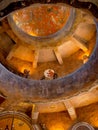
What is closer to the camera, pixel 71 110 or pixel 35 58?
pixel 71 110

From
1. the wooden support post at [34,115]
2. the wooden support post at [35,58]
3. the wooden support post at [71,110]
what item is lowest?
the wooden support post at [34,115]

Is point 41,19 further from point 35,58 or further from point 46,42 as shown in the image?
point 35,58

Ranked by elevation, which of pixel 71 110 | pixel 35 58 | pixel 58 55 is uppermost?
pixel 58 55

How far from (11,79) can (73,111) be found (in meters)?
3.27

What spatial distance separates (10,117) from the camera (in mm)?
12234

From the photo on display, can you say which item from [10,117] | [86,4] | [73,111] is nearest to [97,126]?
[73,111]

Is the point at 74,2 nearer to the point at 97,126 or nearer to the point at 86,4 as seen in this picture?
the point at 86,4

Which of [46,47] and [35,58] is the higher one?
[46,47]

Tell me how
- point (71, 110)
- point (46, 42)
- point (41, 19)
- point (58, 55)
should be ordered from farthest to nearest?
point (41, 19), point (58, 55), point (46, 42), point (71, 110)

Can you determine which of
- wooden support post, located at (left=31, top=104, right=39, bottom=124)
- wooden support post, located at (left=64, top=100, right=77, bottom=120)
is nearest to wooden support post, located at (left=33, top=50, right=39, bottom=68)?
wooden support post, located at (left=31, top=104, right=39, bottom=124)

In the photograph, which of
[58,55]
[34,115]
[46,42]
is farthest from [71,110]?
[46,42]

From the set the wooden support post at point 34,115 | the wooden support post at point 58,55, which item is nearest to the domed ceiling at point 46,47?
the wooden support post at point 58,55

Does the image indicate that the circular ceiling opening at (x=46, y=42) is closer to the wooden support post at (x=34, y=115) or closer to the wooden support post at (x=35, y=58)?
the wooden support post at (x=35, y=58)

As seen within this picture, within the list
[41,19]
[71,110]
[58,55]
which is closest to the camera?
[71,110]
